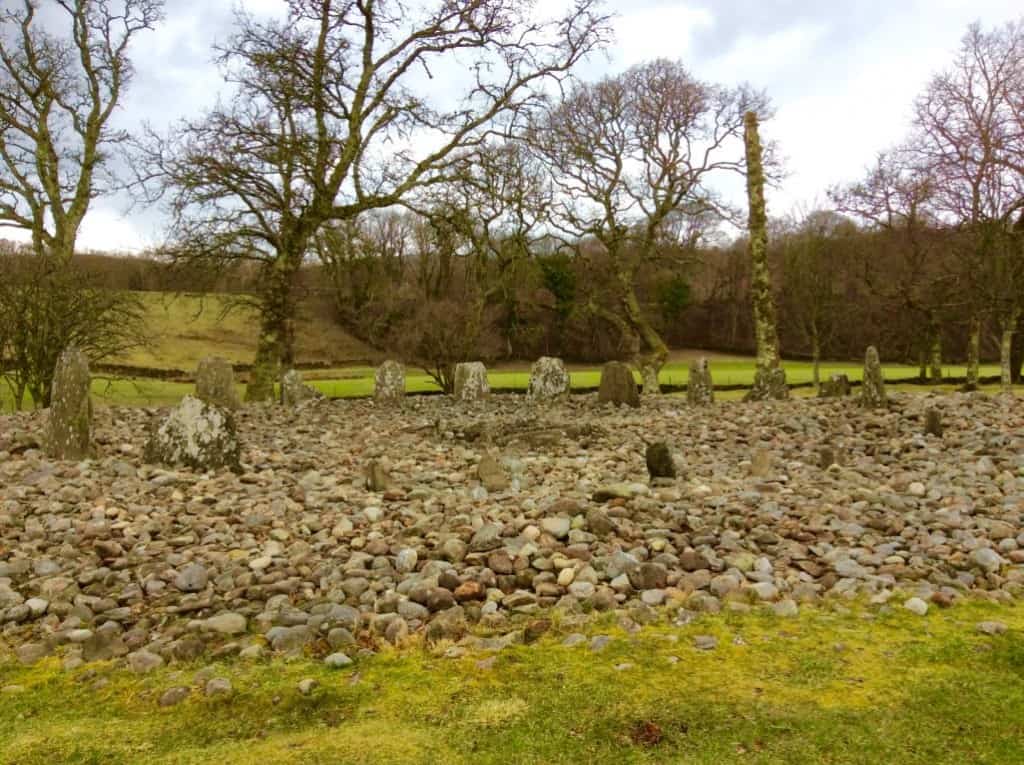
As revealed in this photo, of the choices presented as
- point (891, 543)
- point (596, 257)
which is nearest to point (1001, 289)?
point (596, 257)

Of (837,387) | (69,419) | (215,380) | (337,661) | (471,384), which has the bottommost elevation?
(337,661)

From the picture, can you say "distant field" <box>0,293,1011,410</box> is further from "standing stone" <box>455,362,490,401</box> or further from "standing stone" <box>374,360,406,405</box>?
"standing stone" <box>374,360,406,405</box>

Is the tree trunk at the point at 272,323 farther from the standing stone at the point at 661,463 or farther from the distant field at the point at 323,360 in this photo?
the standing stone at the point at 661,463

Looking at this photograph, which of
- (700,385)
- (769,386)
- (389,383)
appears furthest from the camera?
(389,383)

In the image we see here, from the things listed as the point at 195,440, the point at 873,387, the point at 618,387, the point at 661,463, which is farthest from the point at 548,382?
the point at 195,440

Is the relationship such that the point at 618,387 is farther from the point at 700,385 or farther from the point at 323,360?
the point at 323,360

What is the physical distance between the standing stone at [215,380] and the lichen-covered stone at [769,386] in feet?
37.8

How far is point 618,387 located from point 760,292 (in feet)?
13.1

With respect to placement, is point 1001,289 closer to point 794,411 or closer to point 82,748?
point 794,411

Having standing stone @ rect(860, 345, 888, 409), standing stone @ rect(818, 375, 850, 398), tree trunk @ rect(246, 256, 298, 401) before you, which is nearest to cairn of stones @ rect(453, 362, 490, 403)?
tree trunk @ rect(246, 256, 298, 401)

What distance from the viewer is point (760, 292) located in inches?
661

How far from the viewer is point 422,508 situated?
6566mm

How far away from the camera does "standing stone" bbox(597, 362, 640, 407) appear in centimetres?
1733

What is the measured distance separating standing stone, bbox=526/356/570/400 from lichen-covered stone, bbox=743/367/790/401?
5.33 metres
